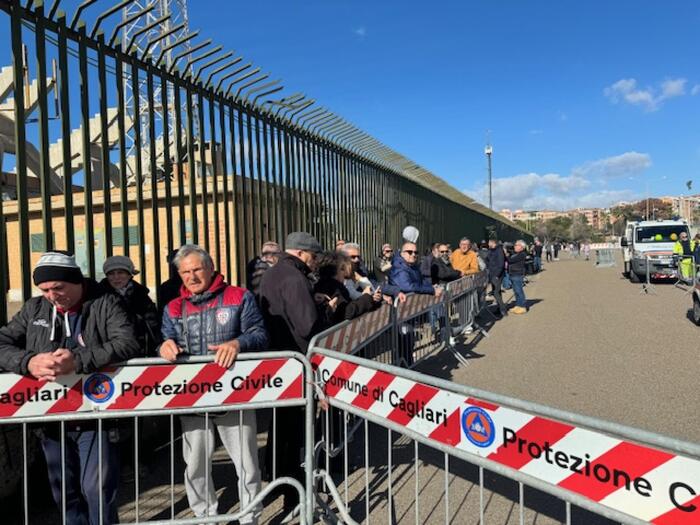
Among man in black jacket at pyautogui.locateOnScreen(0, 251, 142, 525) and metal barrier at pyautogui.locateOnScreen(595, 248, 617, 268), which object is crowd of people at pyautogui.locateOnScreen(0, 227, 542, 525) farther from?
metal barrier at pyautogui.locateOnScreen(595, 248, 617, 268)

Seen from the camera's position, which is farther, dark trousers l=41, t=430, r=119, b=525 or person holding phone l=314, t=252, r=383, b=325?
person holding phone l=314, t=252, r=383, b=325

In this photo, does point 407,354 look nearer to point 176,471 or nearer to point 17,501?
point 176,471

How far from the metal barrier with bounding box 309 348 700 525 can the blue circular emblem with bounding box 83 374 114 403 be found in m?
1.16

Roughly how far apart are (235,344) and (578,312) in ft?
36.9

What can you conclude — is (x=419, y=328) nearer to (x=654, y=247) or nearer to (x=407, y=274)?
(x=407, y=274)

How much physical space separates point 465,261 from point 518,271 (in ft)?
6.33

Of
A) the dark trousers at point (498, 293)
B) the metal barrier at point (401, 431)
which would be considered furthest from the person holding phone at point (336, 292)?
the dark trousers at point (498, 293)

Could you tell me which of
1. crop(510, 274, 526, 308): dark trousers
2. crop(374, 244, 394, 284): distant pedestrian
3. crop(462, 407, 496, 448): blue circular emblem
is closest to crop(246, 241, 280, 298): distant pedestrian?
crop(462, 407, 496, 448): blue circular emblem

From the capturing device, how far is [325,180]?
8.54 meters

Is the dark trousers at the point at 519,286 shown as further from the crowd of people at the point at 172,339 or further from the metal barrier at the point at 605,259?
the metal barrier at the point at 605,259

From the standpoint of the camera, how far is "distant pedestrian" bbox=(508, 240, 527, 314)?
40.0 feet

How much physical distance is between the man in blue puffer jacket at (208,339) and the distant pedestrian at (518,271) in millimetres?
9887

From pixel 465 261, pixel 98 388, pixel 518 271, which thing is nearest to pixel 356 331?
pixel 98 388

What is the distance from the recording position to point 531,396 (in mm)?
5789
